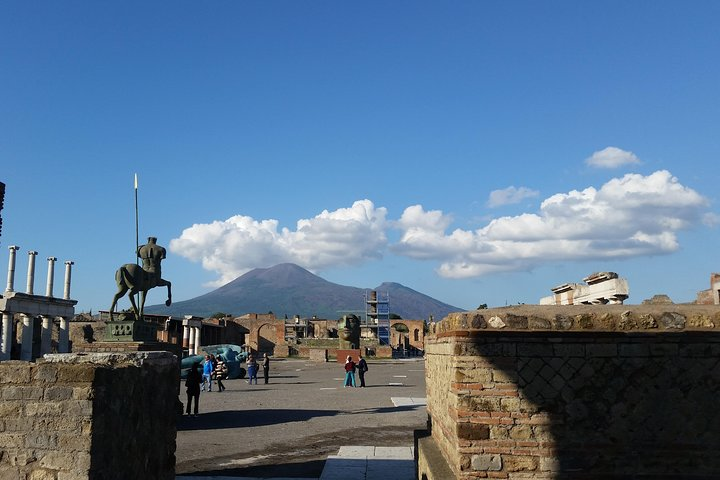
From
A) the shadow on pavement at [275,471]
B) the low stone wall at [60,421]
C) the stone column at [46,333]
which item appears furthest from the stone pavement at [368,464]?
the stone column at [46,333]

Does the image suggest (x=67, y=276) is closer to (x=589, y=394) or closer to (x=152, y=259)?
(x=152, y=259)

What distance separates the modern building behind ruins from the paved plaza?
7.86 metres

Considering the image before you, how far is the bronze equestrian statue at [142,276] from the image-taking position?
1309 centimetres

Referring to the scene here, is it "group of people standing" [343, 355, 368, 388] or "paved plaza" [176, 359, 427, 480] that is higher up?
"group of people standing" [343, 355, 368, 388]

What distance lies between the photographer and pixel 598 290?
74.8 ft

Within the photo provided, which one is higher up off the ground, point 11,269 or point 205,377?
point 11,269

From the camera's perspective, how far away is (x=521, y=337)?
4855 mm

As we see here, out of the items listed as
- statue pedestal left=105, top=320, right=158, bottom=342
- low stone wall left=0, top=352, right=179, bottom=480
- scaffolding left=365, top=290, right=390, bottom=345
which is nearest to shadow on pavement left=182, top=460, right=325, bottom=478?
low stone wall left=0, top=352, right=179, bottom=480

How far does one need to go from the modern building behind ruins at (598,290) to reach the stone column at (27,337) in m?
36.8

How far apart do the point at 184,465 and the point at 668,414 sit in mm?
7476

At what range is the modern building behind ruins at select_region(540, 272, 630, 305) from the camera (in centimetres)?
2128

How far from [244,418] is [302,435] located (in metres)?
3.00

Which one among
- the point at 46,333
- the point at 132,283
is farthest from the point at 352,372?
the point at 46,333

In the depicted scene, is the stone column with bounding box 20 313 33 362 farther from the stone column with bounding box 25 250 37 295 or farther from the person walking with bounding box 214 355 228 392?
the person walking with bounding box 214 355 228 392
